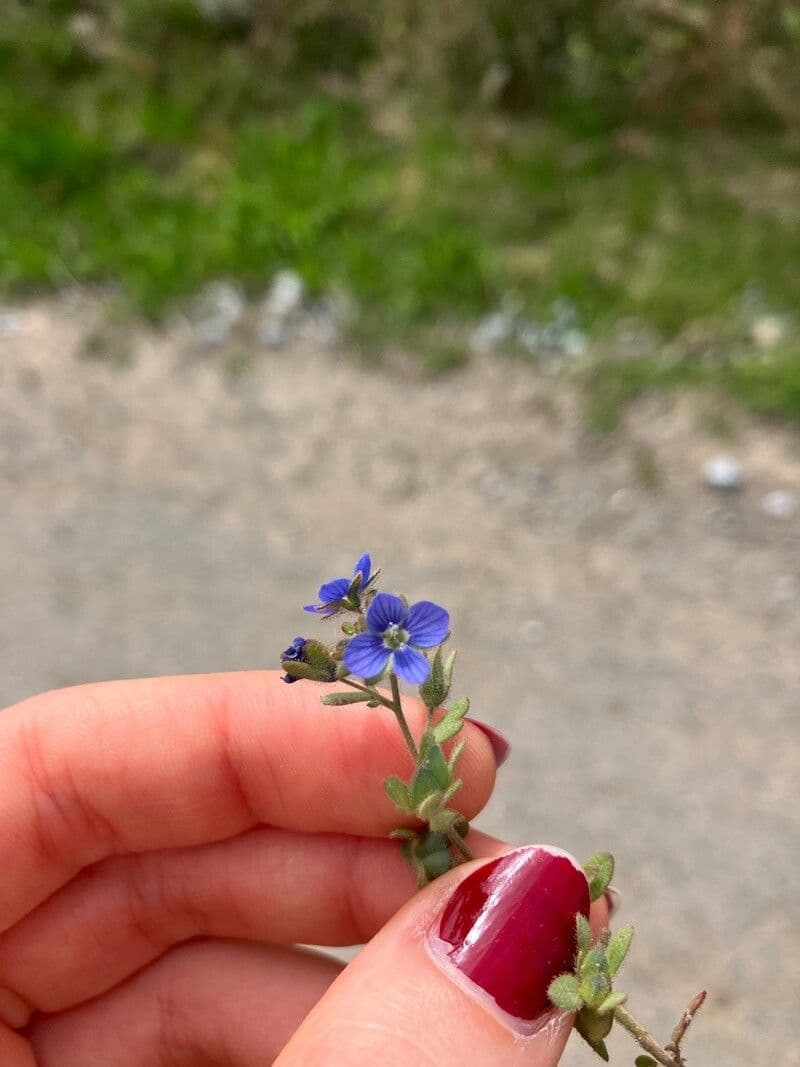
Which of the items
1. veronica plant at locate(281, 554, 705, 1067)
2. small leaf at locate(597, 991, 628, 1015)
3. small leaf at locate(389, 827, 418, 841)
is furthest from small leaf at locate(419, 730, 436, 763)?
small leaf at locate(597, 991, 628, 1015)

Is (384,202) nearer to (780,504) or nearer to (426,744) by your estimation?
(780,504)

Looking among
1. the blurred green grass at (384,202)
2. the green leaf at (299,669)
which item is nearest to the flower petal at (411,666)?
the green leaf at (299,669)

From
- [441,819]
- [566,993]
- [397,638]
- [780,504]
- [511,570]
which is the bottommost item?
[511,570]

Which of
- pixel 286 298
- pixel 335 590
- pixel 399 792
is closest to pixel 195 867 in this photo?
pixel 399 792

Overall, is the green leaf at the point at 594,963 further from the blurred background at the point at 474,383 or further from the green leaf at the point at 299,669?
the blurred background at the point at 474,383

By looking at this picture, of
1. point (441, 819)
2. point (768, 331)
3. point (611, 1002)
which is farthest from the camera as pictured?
point (768, 331)

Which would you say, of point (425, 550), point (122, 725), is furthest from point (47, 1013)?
point (425, 550)
